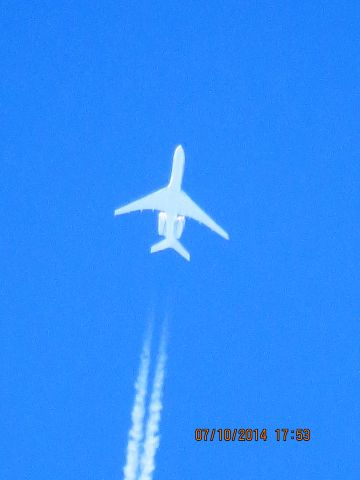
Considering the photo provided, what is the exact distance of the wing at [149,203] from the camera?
206ft

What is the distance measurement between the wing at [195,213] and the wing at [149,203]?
1.78m

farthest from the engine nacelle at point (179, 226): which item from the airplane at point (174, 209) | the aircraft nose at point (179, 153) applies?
the aircraft nose at point (179, 153)

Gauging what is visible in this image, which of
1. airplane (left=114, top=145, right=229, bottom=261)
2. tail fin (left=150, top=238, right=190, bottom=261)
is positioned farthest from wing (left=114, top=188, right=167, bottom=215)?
tail fin (left=150, top=238, right=190, bottom=261)

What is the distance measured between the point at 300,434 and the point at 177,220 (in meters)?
22.5

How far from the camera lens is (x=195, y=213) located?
6412 centimetres

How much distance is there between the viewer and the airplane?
6109 centimetres

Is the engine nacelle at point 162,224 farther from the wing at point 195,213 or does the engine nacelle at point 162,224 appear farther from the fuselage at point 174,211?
the wing at point 195,213

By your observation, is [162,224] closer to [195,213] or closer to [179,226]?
[179,226]

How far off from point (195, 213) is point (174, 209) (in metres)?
2.88

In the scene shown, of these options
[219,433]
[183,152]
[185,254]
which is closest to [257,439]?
[219,433]

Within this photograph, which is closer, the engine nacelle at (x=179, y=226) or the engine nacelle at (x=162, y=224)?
the engine nacelle at (x=162, y=224)

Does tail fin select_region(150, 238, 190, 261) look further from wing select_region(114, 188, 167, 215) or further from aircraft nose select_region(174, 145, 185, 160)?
aircraft nose select_region(174, 145, 185, 160)

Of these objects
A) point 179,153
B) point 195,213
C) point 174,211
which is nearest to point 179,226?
point 174,211

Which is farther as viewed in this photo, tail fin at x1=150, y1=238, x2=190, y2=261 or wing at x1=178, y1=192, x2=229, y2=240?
wing at x1=178, y1=192, x2=229, y2=240
